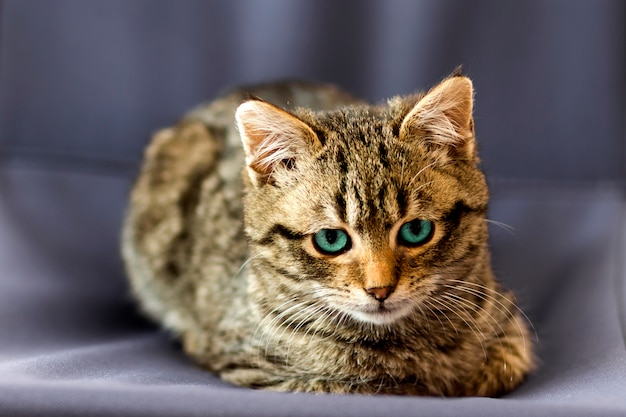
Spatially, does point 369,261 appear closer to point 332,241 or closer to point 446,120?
point 332,241

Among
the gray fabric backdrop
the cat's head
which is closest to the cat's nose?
the cat's head

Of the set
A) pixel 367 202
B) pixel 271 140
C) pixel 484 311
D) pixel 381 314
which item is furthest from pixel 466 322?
pixel 271 140

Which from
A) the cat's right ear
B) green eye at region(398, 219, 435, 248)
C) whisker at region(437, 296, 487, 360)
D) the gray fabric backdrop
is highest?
the gray fabric backdrop

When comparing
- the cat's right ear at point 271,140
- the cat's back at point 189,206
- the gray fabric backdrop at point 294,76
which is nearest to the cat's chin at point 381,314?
the cat's right ear at point 271,140

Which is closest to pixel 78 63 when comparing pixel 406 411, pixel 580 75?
pixel 580 75

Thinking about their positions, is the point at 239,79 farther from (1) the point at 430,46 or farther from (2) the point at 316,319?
(2) the point at 316,319

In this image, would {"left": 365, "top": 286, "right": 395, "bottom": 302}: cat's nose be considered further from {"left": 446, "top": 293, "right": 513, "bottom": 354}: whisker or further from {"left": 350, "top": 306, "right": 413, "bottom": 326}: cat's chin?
{"left": 446, "top": 293, "right": 513, "bottom": 354}: whisker
